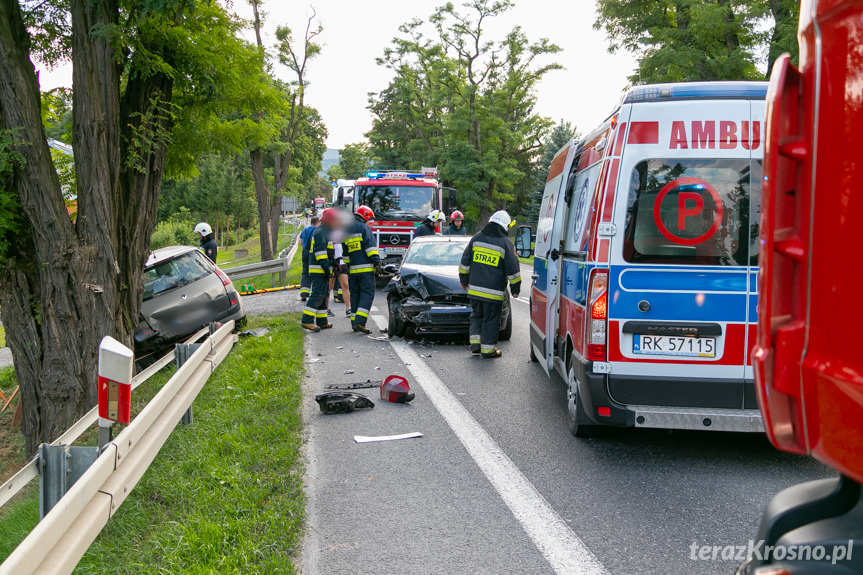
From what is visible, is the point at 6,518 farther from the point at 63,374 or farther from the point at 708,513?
the point at 708,513

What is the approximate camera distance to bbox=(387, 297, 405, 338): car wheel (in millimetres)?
10219

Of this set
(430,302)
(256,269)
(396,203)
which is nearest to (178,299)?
(430,302)

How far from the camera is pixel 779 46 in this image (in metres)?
17.2

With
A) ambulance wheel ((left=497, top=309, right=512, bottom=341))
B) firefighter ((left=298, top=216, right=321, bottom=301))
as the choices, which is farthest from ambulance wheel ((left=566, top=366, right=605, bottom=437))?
firefighter ((left=298, top=216, right=321, bottom=301))

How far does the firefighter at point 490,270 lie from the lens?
339 inches

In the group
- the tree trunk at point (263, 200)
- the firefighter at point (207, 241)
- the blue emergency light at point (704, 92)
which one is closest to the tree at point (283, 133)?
the tree trunk at point (263, 200)

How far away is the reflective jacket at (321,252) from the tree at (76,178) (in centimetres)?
442

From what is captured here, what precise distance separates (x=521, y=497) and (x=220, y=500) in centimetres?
179

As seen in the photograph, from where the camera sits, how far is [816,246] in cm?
160

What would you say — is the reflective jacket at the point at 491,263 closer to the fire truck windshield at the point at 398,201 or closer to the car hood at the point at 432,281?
the car hood at the point at 432,281

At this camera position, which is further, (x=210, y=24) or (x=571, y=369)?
(x=210, y=24)

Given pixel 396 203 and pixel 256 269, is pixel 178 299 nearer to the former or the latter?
pixel 256 269

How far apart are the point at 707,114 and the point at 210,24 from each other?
5037mm

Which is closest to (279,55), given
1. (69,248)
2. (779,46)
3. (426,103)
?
(779,46)
